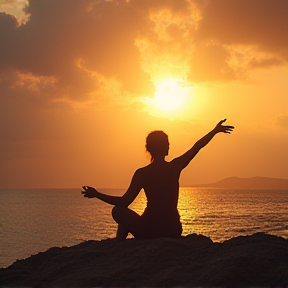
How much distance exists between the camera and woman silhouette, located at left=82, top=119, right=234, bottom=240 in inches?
269

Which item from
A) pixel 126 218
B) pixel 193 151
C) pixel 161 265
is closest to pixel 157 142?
pixel 193 151

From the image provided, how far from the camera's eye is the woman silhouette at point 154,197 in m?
6.82

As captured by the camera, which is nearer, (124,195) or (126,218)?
(126,218)

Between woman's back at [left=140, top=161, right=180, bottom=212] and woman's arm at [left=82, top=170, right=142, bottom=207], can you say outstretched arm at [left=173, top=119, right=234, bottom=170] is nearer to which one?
woman's back at [left=140, top=161, right=180, bottom=212]

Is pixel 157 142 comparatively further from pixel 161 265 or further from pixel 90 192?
pixel 161 265

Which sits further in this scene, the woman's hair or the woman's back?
the woman's hair

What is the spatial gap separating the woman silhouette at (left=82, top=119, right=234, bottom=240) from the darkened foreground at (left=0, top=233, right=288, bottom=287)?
0.34 meters

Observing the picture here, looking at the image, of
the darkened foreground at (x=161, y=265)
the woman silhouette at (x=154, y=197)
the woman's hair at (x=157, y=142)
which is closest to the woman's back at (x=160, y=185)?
the woman silhouette at (x=154, y=197)

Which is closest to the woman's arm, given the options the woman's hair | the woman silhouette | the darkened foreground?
the woman silhouette

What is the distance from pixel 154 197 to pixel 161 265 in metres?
1.62

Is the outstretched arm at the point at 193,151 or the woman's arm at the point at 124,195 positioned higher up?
the outstretched arm at the point at 193,151

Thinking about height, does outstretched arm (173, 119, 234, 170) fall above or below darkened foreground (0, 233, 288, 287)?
above

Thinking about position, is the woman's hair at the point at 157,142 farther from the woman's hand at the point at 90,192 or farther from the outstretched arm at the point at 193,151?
the woman's hand at the point at 90,192

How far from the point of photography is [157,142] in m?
7.03
